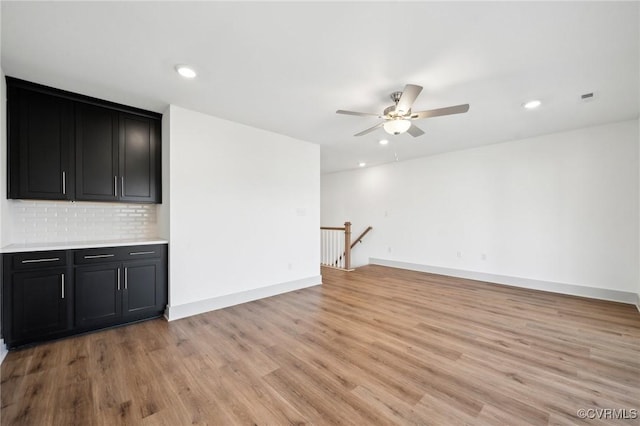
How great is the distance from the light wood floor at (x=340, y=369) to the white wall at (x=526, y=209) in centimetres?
88

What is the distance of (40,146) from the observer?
8.62 ft

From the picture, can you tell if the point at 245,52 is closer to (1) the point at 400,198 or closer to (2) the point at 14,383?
(2) the point at 14,383

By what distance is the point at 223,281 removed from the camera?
3.51 m

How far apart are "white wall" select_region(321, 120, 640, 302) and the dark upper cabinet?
16.9 feet

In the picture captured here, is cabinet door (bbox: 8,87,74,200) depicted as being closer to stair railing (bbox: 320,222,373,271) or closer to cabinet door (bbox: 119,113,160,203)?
cabinet door (bbox: 119,113,160,203)

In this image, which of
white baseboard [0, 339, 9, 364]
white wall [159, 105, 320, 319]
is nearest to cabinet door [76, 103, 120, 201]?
white wall [159, 105, 320, 319]

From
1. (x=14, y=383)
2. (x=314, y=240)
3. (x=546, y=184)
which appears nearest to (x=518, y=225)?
(x=546, y=184)

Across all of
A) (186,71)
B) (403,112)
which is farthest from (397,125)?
(186,71)

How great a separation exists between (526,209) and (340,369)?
447 centimetres

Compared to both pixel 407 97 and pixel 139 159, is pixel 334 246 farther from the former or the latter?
pixel 407 97

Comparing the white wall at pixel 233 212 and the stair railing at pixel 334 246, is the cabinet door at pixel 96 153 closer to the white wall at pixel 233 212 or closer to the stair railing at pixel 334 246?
the white wall at pixel 233 212

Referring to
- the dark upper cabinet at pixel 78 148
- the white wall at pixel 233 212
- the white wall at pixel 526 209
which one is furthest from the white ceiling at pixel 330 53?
the white wall at pixel 526 209

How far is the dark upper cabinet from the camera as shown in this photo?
254 centimetres

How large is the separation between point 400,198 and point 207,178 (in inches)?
179
